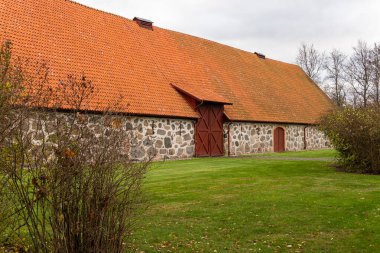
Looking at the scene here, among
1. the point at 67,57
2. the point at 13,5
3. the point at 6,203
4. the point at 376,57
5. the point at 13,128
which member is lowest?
the point at 6,203

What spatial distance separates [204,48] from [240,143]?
7.15 m

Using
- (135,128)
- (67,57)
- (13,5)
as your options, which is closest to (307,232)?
(135,128)

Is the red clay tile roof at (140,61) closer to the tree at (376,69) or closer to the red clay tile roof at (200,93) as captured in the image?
the red clay tile roof at (200,93)

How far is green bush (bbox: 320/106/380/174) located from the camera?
1323 cm

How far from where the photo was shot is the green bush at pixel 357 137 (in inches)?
521

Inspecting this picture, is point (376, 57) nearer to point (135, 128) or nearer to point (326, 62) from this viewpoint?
point (326, 62)

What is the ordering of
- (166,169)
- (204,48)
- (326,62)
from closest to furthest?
(166,169) < (204,48) < (326,62)

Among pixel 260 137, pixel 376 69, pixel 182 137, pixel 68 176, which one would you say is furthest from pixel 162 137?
pixel 376 69

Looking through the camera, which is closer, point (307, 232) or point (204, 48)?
point (307, 232)

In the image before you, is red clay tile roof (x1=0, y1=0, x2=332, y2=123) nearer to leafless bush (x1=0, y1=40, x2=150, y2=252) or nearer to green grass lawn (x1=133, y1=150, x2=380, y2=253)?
green grass lawn (x1=133, y1=150, x2=380, y2=253)

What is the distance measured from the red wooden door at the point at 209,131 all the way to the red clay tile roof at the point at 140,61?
0.91 metres

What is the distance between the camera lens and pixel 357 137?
44.5 feet

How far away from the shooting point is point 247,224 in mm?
7180

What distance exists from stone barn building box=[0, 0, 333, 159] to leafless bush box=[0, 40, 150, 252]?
10085 millimetres
